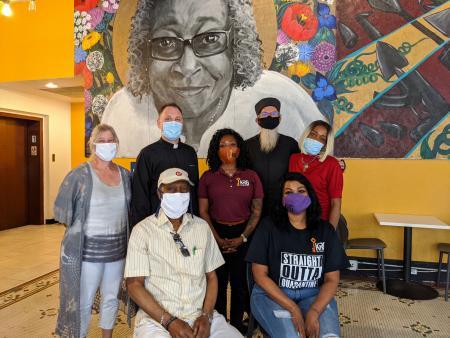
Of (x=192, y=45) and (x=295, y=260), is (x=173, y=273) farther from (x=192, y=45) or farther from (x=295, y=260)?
(x=192, y=45)

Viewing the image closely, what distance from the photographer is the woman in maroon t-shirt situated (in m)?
2.21

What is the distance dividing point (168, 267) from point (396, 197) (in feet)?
8.99

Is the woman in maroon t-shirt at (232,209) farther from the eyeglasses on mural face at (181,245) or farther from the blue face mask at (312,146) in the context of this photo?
the eyeglasses on mural face at (181,245)

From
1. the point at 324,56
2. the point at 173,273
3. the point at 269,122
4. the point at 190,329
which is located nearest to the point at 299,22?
the point at 324,56

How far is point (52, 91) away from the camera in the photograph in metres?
5.76

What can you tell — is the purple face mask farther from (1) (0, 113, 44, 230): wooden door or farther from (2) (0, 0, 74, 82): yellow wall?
(1) (0, 113, 44, 230): wooden door

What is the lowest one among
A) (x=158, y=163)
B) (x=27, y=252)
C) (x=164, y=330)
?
(x=27, y=252)

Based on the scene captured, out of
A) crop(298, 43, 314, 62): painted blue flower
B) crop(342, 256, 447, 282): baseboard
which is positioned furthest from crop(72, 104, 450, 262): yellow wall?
crop(298, 43, 314, 62): painted blue flower

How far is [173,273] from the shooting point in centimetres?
160

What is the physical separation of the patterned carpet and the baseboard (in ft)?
0.76

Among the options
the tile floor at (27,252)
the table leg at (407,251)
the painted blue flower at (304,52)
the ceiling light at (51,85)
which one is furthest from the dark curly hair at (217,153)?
the ceiling light at (51,85)

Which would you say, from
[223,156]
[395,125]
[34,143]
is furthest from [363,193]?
[34,143]

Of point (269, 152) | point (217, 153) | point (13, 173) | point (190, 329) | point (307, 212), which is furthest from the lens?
point (13, 173)

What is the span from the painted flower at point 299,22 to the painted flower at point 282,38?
0.12 ft
